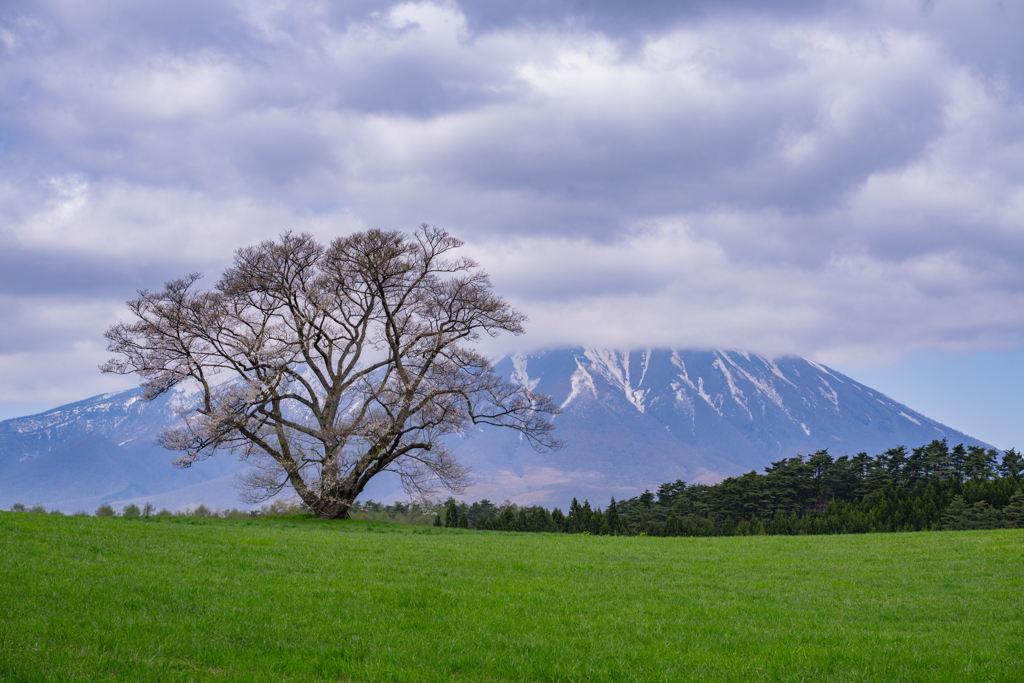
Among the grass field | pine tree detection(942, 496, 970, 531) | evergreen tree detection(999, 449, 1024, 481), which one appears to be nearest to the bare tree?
the grass field

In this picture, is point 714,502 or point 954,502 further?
point 714,502

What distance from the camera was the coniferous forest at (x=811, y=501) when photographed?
54.2 meters

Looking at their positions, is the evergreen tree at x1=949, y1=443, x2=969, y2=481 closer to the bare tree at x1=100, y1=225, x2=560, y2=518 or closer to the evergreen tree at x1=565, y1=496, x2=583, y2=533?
the evergreen tree at x1=565, y1=496, x2=583, y2=533

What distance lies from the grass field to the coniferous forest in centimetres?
4109

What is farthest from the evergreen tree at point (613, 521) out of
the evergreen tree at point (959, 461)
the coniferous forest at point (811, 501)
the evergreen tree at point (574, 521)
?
the evergreen tree at point (959, 461)

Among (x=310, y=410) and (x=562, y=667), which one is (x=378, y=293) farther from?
(x=562, y=667)

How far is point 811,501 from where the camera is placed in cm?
7275

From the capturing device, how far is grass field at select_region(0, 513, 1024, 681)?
24.7ft

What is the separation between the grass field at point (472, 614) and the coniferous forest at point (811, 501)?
41.1 meters

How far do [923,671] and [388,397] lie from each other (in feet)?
79.9

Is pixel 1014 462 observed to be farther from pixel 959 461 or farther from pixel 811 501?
pixel 811 501

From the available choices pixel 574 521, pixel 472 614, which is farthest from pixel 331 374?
pixel 574 521

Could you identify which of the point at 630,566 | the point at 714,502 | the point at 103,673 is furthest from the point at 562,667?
the point at 714,502

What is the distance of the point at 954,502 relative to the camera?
50156mm
